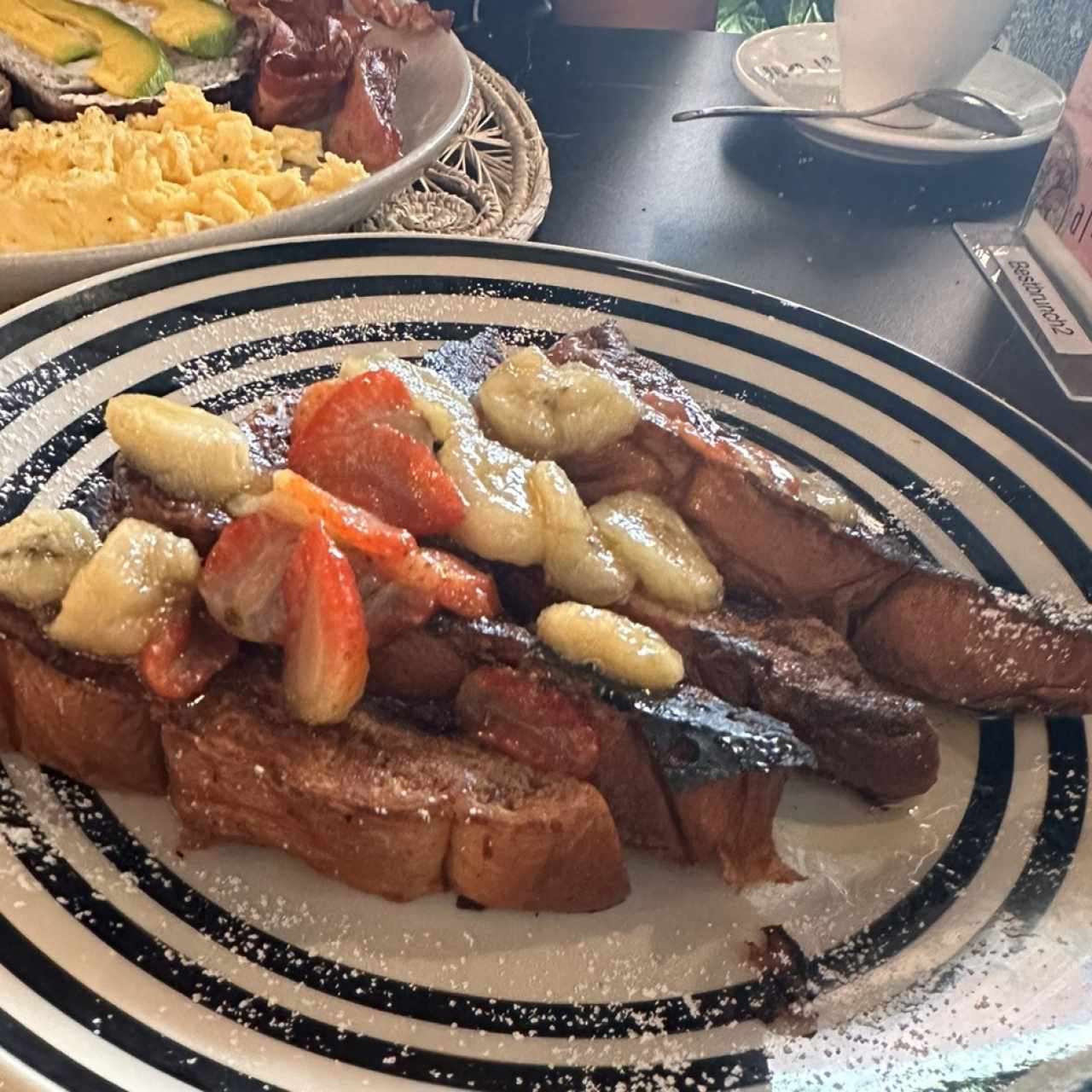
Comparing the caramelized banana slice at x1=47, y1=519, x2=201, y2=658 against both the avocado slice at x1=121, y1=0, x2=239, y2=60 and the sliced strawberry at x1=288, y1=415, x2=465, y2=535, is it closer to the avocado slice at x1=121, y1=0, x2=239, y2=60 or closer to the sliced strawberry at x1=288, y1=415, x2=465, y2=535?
the sliced strawberry at x1=288, y1=415, x2=465, y2=535

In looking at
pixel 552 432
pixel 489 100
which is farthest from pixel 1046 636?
pixel 489 100

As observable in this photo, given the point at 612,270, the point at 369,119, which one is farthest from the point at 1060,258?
the point at 369,119

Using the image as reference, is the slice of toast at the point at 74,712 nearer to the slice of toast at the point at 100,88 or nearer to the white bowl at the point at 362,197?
the white bowl at the point at 362,197

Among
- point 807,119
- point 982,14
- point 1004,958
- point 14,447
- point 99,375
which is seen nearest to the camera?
point 1004,958

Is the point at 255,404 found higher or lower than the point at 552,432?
lower

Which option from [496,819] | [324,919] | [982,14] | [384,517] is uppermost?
[982,14]

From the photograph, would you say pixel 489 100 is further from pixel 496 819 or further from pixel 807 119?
pixel 496 819

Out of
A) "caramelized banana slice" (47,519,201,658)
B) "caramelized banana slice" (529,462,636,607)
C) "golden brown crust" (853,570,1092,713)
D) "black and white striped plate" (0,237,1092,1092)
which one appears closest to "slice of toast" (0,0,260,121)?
"black and white striped plate" (0,237,1092,1092)

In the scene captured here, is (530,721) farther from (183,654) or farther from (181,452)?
(181,452)

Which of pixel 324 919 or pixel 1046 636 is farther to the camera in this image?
pixel 1046 636
